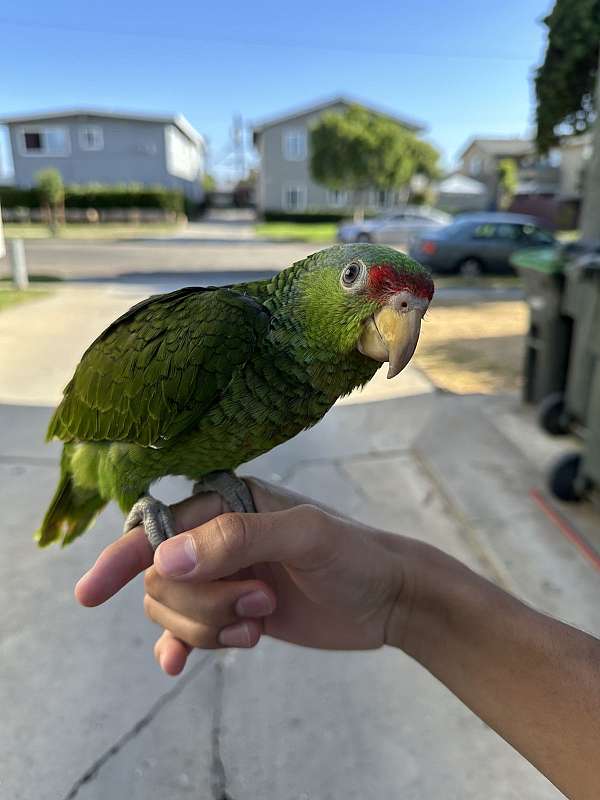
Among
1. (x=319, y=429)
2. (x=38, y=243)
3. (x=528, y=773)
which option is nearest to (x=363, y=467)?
(x=319, y=429)

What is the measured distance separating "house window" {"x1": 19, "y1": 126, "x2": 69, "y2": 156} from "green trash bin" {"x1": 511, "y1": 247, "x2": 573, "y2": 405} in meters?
24.6

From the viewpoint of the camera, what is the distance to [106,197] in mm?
24547

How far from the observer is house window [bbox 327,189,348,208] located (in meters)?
28.5

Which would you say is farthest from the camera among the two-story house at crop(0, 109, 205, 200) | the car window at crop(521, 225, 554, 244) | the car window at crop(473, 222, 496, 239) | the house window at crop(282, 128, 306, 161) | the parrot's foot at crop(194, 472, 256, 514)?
the house window at crop(282, 128, 306, 161)

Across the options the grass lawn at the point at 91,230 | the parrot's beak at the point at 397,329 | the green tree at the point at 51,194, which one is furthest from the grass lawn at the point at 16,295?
the green tree at the point at 51,194

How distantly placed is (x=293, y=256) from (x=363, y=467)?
480 inches

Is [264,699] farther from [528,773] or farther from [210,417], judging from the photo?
[210,417]

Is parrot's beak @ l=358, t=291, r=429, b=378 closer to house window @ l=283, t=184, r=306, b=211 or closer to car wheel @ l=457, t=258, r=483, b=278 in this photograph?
car wheel @ l=457, t=258, r=483, b=278

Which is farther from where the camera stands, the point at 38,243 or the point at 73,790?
the point at 38,243

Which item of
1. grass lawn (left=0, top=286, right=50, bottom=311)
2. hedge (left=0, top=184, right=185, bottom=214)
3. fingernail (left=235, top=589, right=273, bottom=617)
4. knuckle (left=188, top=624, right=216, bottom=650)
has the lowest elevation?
grass lawn (left=0, top=286, right=50, bottom=311)

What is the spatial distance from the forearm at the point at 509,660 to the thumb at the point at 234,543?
308mm

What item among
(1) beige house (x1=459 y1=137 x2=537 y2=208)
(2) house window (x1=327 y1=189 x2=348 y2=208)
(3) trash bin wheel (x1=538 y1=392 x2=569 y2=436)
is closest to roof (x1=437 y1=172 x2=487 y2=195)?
(1) beige house (x1=459 y1=137 x2=537 y2=208)

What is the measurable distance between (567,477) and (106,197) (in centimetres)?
2550

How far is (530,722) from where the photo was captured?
1.08m
